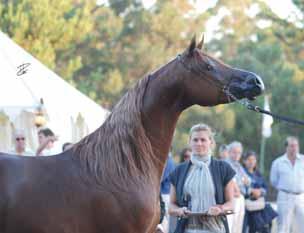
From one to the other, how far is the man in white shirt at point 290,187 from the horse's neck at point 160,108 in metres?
7.02

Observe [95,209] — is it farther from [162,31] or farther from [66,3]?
[162,31]

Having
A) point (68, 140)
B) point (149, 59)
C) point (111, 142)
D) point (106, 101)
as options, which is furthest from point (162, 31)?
point (111, 142)

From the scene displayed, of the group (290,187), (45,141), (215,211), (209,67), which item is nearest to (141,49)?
(290,187)

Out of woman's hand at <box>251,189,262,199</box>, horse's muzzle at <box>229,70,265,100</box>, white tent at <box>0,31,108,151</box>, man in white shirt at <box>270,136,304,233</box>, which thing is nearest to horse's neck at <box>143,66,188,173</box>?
horse's muzzle at <box>229,70,265,100</box>

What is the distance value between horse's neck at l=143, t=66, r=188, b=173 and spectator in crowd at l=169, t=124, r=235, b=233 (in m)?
1.06

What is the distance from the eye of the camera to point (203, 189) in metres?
6.61

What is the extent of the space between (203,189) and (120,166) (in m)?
1.43

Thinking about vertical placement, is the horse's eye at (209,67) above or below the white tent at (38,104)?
below

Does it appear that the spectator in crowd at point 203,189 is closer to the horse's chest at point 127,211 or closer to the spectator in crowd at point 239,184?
the horse's chest at point 127,211

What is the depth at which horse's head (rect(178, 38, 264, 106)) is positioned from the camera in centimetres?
→ 558

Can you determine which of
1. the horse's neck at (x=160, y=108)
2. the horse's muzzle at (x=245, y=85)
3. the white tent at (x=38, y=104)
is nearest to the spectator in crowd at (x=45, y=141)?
the white tent at (x=38, y=104)

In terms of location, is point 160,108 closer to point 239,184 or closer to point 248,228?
point 239,184

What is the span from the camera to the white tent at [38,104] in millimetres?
11797

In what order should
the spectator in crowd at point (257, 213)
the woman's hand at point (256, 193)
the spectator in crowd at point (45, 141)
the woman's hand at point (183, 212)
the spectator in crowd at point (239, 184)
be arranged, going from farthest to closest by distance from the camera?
the woman's hand at point (256, 193) < the spectator in crowd at point (257, 213) < the spectator in crowd at point (239, 184) < the spectator in crowd at point (45, 141) < the woman's hand at point (183, 212)
